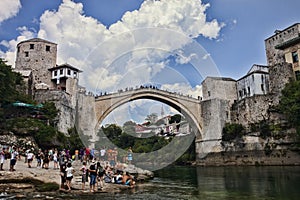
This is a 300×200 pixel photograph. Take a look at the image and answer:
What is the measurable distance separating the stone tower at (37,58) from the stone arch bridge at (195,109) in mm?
9054

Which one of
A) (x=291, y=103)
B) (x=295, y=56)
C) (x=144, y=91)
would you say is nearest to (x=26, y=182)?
(x=291, y=103)

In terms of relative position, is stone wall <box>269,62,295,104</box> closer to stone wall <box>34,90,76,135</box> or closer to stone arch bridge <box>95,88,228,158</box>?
stone arch bridge <box>95,88,228,158</box>

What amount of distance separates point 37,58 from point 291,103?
109ft

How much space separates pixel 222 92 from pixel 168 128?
71.0 feet

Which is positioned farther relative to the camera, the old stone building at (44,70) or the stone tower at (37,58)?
the stone tower at (37,58)

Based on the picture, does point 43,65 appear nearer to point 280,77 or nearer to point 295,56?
point 280,77

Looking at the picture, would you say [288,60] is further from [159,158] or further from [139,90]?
[159,158]

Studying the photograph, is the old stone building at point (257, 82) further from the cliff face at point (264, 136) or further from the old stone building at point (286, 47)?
the old stone building at point (286, 47)

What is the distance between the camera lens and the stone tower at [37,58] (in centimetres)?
3866

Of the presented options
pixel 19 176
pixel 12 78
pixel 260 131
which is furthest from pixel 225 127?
pixel 19 176

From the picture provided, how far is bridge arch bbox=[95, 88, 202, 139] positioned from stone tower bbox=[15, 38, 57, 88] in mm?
8761

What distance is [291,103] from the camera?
92.4 feet

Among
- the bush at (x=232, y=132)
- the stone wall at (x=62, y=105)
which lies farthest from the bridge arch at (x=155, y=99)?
the bush at (x=232, y=132)

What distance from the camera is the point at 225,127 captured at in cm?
3744
